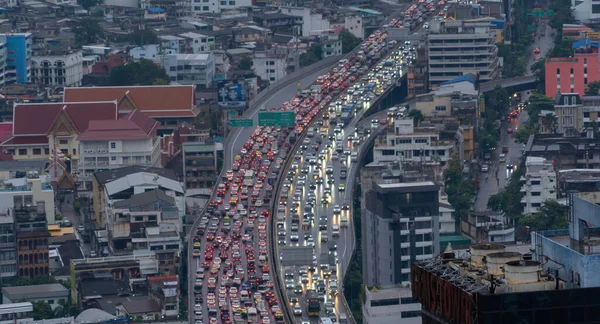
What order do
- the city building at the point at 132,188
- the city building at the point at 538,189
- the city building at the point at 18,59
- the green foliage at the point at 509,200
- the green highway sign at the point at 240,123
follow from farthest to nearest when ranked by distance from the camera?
1. the city building at the point at 18,59
2. the green highway sign at the point at 240,123
3. the city building at the point at 132,188
4. the city building at the point at 538,189
5. the green foliage at the point at 509,200

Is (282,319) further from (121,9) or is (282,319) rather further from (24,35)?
(121,9)

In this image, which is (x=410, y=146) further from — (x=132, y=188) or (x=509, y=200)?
(x=132, y=188)

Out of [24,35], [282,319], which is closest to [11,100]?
[24,35]

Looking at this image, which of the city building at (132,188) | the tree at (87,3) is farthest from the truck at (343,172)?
the tree at (87,3)

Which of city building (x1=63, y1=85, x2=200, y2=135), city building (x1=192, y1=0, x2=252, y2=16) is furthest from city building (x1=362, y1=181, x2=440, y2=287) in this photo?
city building (x1=192, y1=0, x2=252, y2=16)

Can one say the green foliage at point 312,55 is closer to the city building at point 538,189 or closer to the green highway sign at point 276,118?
the green highway sign at point 276,118
